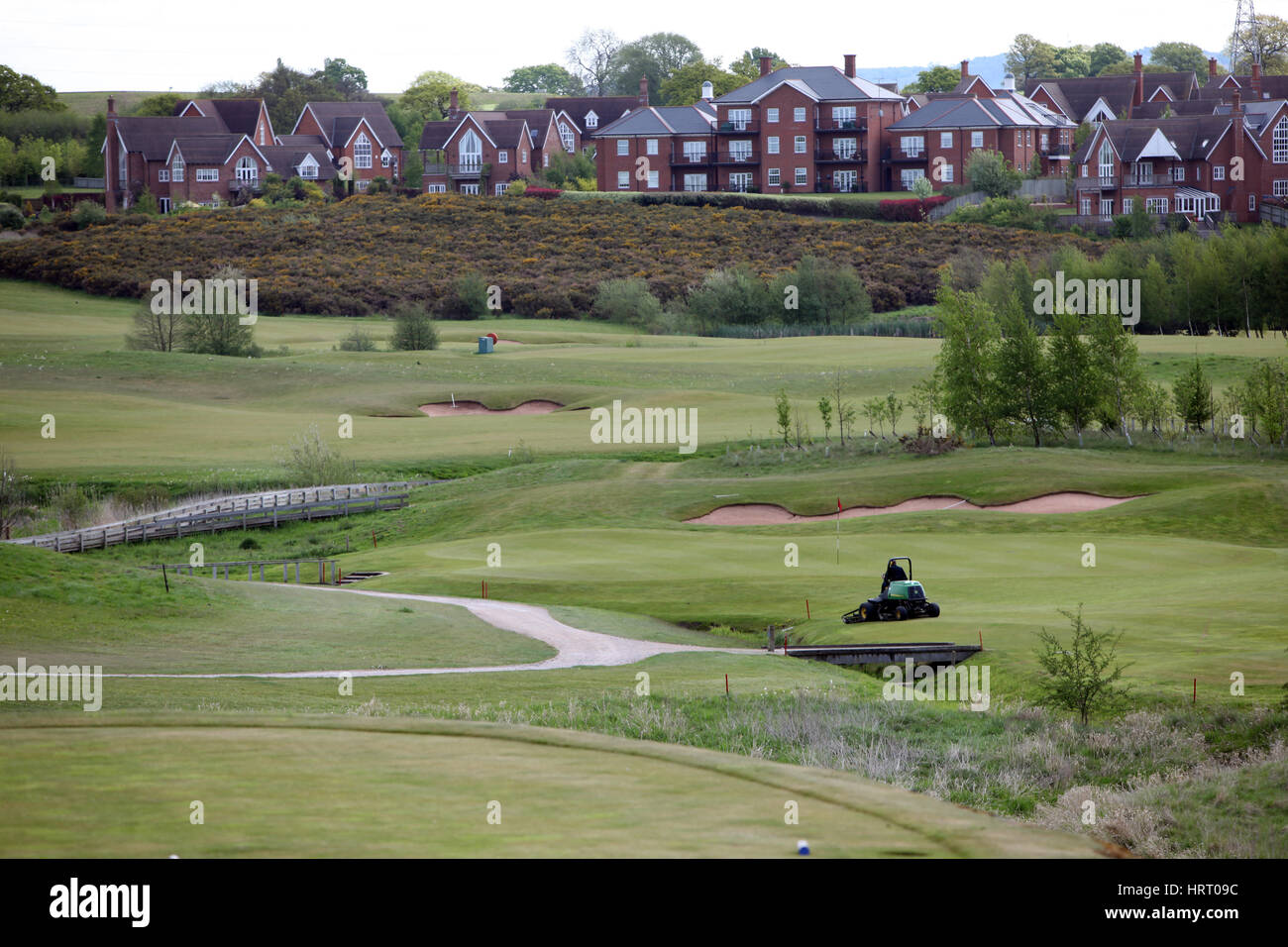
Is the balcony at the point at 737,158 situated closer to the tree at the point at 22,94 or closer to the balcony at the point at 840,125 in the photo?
the balcony at the point at 840,125

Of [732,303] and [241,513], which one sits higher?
[732,303]

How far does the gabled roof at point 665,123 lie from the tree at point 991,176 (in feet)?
95.4

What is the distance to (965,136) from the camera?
465 ft

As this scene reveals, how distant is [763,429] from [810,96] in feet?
283

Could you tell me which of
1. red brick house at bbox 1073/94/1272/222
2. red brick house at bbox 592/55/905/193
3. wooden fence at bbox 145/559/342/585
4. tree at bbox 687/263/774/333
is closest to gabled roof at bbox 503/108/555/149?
red brick house at bbox 592/55/905/193

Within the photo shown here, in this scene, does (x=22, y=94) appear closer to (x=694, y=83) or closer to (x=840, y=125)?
(x=694, y=83)

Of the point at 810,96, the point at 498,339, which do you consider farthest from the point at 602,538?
the point at 810,96

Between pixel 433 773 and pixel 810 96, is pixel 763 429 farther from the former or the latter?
pixel 810 96

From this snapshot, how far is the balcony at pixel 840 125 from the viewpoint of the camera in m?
144

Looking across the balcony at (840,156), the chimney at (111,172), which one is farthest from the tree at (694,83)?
the chimney at (111,172)

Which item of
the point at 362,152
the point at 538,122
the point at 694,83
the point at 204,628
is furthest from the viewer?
the point at 694,83

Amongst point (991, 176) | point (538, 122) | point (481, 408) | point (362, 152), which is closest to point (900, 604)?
point (481, 408)

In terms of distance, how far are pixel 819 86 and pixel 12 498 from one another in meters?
108

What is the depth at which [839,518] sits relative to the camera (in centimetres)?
4919
